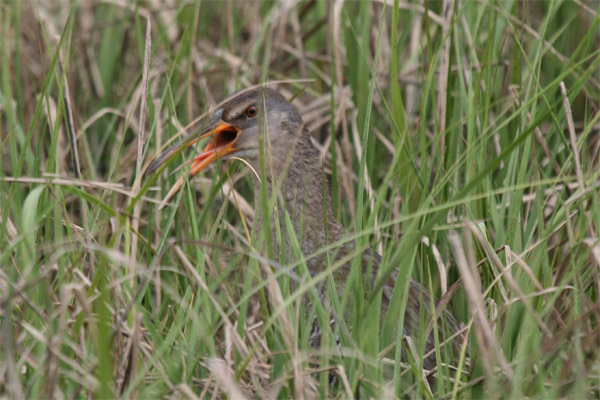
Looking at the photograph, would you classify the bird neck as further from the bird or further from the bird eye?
the bird eye

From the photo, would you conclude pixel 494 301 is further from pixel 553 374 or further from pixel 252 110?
pixel 252 110

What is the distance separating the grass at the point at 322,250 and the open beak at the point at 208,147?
0.24 feet

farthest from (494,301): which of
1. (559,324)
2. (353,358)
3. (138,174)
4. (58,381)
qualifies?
(58,381)

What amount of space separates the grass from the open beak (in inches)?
2.9

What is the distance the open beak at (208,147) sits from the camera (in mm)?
3033

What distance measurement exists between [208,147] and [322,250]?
1.31m

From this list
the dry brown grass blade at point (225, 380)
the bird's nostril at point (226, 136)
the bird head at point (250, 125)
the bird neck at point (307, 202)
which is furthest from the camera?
the bird's nostril at point (226, 136)

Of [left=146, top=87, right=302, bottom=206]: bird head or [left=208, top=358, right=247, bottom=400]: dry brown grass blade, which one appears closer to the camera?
[left=208, top=358, right=247, bottom=400]: dry brown grass blade

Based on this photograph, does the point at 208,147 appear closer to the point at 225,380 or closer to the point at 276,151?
the point at 276,151

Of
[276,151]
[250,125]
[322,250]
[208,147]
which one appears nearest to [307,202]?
[276,151]

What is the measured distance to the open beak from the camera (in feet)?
9.95

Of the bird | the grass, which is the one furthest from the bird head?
the grass

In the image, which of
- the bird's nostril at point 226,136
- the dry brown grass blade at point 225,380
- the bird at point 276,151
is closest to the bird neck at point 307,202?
the bird at point 276,151

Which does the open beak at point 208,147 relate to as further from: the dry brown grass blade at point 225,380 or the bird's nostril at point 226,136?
the dry brown grass blade at point 225,380
